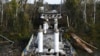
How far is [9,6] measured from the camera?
12984 mm

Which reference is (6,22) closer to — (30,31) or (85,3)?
Answer: (30,31)

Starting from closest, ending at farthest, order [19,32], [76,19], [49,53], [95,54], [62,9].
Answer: [49,53] → [95,54] → [19,32] → [76,19] → [62,9]

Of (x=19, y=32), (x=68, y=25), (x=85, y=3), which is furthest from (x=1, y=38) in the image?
(x=85, y=3)

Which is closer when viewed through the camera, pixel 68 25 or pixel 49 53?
pixel 49 53

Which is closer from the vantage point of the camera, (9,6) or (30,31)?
(30,31)

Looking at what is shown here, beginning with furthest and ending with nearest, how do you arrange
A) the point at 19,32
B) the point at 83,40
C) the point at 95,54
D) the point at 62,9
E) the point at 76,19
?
the point at 62,9
the point at 76,19
the point at 19,32
the point at 83,40
the point at 95,54

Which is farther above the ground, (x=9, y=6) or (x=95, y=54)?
(x=9, y=6)

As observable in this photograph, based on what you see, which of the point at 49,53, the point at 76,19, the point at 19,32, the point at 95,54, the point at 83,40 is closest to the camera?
the point at 49,53

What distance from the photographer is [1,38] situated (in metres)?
11.8

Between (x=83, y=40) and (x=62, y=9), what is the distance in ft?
10.5

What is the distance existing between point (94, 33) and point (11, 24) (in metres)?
3.23

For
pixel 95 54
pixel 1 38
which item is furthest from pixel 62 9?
pixel 95 54

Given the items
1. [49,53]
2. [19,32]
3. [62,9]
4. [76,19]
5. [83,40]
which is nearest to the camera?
[49,53]

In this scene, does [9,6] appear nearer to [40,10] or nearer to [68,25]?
[40,10]
